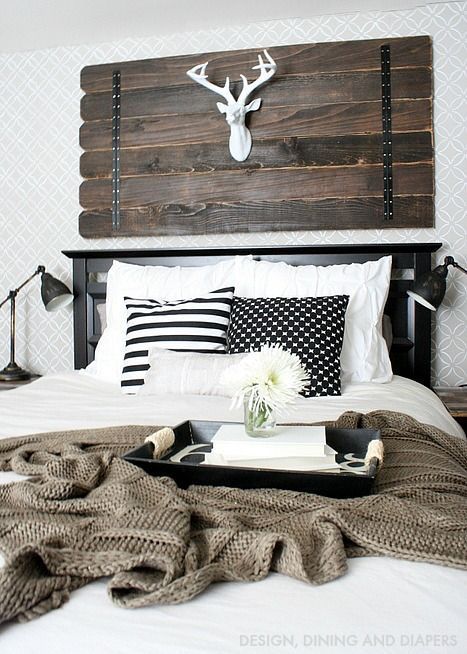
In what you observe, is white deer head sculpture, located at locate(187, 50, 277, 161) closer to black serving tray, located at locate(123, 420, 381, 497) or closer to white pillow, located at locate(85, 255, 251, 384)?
white pillow, located at locate(85, 255, 251, 384)

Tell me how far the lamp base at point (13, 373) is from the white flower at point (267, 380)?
194cm

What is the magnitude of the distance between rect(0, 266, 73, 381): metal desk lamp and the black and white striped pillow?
0.66m

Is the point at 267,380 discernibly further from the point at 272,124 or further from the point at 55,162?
the point at 55,162

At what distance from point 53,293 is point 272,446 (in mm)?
1969

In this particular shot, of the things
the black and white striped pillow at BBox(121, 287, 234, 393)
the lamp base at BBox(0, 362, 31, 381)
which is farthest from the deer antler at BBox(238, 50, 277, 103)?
the lamp base at BBox(0, 362, 31, 381)

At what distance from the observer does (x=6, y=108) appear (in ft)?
10.5

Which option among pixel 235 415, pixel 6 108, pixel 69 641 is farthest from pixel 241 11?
pixel 69 641

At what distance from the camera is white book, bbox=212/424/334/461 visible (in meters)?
1.15

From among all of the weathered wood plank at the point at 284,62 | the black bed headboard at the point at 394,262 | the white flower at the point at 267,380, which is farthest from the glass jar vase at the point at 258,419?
the weathered wood plank at the point at 284,62

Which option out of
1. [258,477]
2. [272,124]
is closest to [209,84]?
[272,124]

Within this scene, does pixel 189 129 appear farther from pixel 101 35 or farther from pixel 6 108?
pixel 6 108

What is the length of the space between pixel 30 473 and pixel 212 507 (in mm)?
398

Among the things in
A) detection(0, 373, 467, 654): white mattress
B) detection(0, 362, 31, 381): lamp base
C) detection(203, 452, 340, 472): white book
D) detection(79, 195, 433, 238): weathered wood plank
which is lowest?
detection(0, 362, 31, 381): lamp base

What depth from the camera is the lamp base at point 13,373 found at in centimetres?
290
